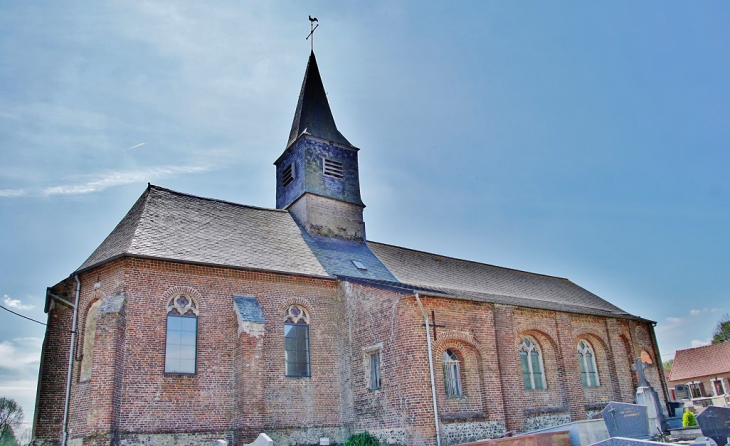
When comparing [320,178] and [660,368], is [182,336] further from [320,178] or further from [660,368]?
[660,368]

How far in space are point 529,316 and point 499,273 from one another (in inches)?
331

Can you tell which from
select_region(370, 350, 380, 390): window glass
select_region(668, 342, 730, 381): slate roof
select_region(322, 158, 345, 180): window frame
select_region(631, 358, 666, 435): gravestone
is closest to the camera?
select_region(631, 358, 666, 435): gravestone

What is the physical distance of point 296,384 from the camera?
58.3 ft

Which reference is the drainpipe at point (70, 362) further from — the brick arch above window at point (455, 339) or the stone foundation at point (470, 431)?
the brick arch above window at point (455, 339)

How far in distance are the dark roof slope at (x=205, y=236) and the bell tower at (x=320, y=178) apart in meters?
1.42

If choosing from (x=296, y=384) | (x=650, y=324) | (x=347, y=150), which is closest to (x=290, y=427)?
(x=296, y=384)

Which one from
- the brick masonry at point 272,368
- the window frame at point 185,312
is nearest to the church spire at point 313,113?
the brick masonry at point 272,368

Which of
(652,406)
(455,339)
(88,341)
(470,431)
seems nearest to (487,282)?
(455,339)

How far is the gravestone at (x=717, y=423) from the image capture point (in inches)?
484

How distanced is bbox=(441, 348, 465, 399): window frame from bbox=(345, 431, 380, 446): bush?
262 centimetres

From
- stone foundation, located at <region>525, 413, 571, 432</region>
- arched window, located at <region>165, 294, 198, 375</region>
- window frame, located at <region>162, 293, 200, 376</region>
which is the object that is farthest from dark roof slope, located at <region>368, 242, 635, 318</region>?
arched window, located at <region>165, 294, 198, 375</region>

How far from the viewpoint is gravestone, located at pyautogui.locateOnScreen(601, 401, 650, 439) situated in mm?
15312

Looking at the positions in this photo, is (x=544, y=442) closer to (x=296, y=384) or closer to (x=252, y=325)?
(x=296, y=384)

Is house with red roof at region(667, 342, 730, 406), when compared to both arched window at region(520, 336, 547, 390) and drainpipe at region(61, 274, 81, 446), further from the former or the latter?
drainpipe at region(61, 274, 81, 446)
